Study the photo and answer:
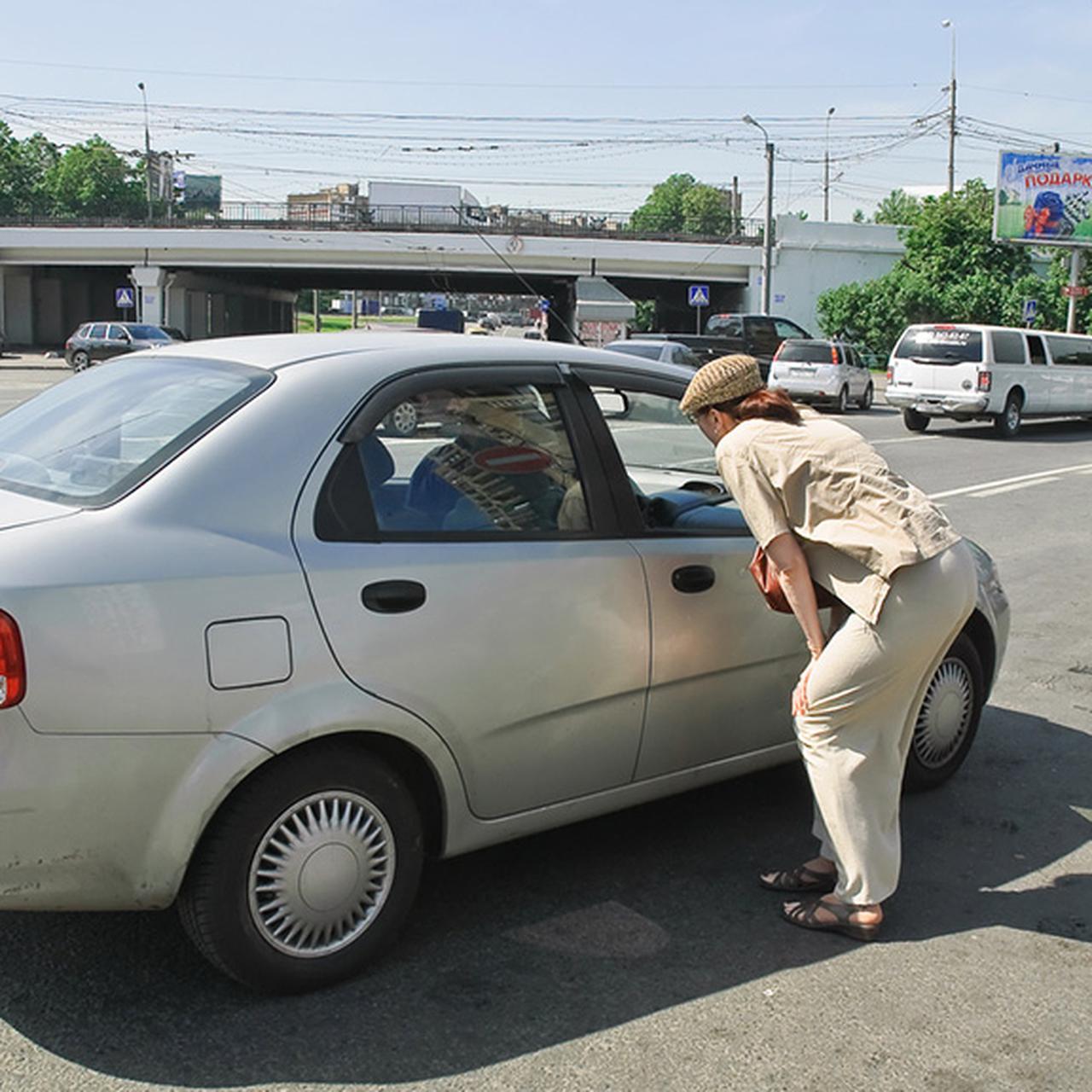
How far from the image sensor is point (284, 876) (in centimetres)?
330

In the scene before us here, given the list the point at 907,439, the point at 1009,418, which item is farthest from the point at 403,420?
the point at 1009,418

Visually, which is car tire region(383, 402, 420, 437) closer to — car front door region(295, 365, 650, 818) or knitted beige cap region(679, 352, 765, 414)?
car front door region(295, 365, 650, 818)

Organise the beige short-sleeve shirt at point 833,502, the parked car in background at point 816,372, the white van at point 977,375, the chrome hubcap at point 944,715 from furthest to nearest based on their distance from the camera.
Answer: the parked car in background at point 816,372
the white van at point 977,375
the chrome hubcap at point 944,715
the beige short-sleeve shirt at point 833,502

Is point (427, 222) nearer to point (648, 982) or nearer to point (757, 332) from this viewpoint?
point (757, 332)

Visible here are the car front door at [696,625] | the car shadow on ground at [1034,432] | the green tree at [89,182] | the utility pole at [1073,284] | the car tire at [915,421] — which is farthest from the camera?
the green tree at [89,182]

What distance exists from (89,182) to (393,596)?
407 feet

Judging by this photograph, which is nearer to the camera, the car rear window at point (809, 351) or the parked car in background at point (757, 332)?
the car rear window at point (809, 351)

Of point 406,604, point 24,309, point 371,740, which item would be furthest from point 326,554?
point 24,309

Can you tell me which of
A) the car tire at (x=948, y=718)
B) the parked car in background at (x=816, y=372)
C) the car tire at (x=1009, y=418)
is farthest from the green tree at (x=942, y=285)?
the car tire at (x=948, y=718)

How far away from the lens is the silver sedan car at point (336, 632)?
3.02 m

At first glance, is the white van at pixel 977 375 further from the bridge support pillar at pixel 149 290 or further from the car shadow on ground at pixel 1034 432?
the bridge support pillar at pixel 149 290

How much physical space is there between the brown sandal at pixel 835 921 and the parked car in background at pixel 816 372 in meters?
24.9

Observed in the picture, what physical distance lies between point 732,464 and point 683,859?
4.83 feet

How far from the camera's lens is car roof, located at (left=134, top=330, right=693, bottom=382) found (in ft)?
12.2
